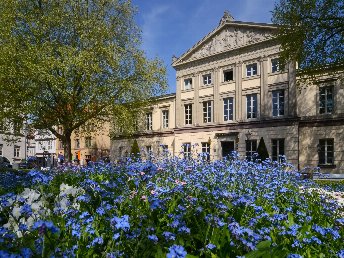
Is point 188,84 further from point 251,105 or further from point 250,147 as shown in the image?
point 250,147

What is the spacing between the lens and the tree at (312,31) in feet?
54.4

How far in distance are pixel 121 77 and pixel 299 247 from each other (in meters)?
19.2

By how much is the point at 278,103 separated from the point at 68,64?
17243 mm

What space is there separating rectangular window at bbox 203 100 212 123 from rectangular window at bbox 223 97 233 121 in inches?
69.0

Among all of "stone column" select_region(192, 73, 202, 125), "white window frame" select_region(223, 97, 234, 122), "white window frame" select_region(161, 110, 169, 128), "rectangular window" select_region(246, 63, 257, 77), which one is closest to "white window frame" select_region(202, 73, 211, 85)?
"stone column" select_region(192, 73, 202, 125)

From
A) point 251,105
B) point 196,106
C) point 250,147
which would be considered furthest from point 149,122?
point 250,147

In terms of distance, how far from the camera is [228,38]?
3056 centimetres

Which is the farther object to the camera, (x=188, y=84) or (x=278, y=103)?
(x=188, y=84)

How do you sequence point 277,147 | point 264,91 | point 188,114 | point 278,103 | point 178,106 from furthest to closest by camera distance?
point 178,106, point 188,114, point 264,91, point 278,103, point 277,147

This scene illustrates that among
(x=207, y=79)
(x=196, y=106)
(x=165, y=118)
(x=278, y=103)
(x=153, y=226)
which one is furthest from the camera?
(x=165, y=118)

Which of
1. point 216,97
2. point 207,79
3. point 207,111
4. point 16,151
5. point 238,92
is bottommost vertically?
point 16,151

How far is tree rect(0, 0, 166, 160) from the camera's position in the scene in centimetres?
1791

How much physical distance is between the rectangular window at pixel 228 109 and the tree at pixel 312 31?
12.2m

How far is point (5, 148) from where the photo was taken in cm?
4662
